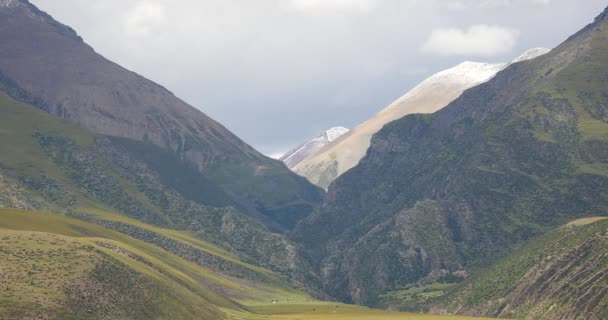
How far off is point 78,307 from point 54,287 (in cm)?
769

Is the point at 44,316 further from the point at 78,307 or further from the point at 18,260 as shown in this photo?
the point at 18,260

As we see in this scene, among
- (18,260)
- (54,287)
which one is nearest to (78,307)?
(54,287)

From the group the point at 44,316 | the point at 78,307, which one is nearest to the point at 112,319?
the point at 78,307

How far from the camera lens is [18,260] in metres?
199

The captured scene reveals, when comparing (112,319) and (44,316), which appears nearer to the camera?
(44,316)

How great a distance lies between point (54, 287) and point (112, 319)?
1676 cm

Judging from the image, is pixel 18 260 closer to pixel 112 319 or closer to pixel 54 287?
pixel 54 287

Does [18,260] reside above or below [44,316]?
above

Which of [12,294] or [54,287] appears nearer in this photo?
[12,294]

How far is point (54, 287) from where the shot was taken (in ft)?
632

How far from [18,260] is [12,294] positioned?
2133 centimetres

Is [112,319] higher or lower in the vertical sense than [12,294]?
lower

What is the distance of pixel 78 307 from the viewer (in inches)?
7559

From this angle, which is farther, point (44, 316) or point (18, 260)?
point (18, 260)
